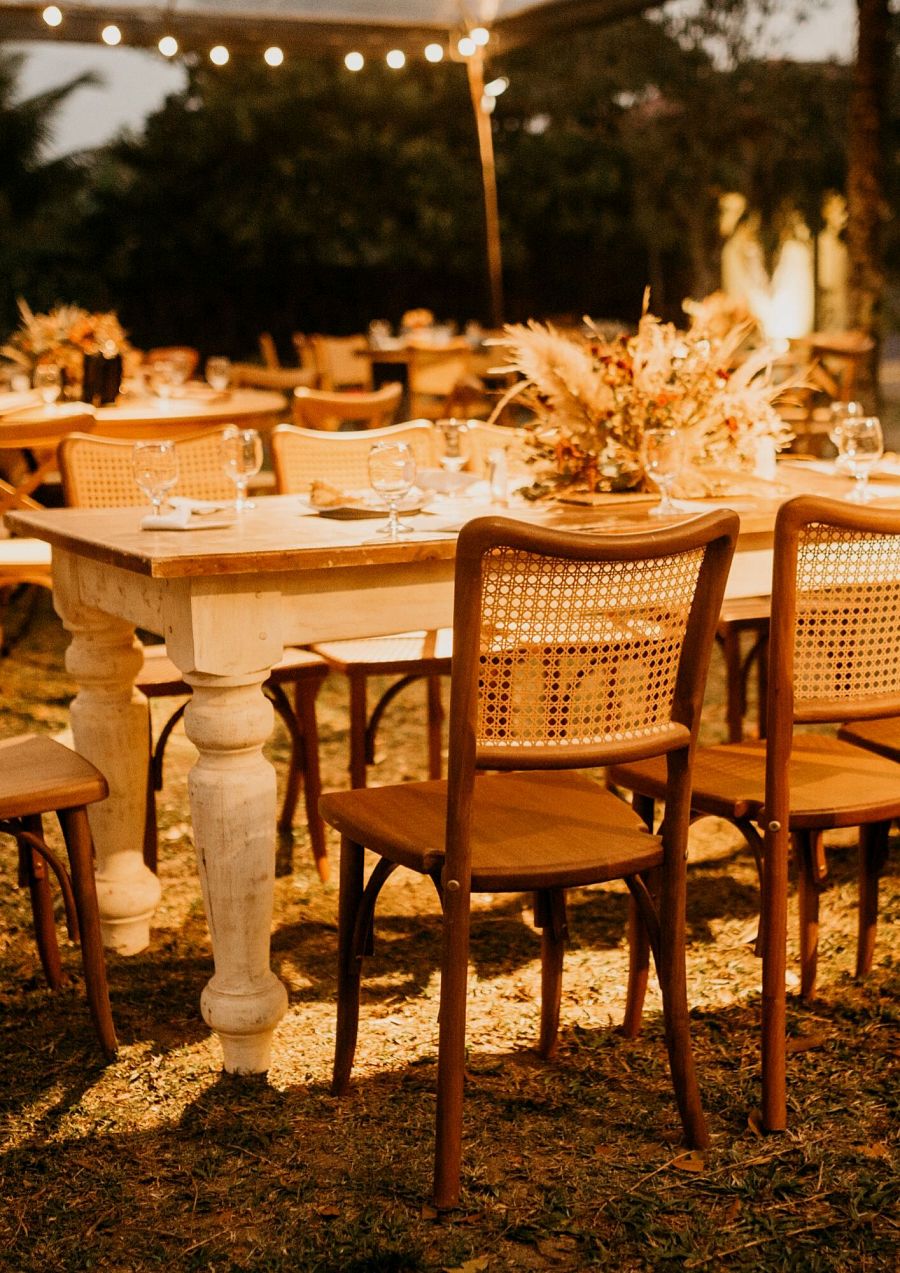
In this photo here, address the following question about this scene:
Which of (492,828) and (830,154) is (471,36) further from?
(830,154)

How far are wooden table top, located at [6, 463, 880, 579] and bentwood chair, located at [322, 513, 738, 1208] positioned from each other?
42cm

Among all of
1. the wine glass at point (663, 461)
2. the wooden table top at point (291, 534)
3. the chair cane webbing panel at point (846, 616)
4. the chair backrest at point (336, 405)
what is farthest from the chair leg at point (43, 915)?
the chair backrest at point (336, 405)

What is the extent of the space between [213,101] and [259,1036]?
16.2 meters

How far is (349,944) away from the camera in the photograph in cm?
263

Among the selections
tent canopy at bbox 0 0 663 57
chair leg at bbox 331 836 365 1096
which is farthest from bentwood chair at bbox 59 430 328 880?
tent canopy at bbox 0 0 663 57

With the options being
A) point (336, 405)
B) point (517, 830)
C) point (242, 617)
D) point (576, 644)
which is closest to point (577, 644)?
point (576, 644)

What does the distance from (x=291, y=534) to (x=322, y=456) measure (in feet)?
4.56

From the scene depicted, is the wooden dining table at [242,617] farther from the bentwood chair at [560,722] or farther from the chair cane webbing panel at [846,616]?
the chair cane webbing panel at [846,616]

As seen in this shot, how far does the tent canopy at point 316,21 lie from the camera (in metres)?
8.66

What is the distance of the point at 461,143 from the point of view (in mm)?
17781

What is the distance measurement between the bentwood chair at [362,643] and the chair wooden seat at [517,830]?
0.95 metres

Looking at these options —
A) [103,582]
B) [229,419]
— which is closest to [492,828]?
[103,582]

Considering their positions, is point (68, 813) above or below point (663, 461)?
below

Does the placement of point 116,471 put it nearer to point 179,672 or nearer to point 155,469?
point 179,672
